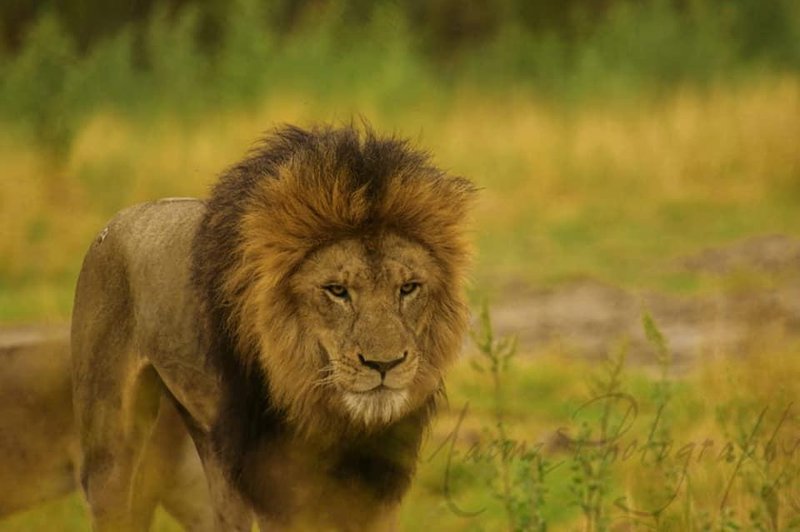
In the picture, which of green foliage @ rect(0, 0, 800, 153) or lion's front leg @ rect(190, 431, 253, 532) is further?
green foliage @ rect(0, 0, 800, 153)

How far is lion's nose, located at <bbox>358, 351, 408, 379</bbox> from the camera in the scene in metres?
4.69

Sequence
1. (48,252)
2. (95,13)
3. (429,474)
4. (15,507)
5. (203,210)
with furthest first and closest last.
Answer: (95,13)
(48,252)
(429,474)
(15,507)
(203,210)

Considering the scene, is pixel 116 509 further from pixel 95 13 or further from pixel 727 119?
pixel 95 13

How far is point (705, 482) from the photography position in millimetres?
6480

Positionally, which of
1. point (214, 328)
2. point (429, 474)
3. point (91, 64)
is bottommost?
point (429, 474)

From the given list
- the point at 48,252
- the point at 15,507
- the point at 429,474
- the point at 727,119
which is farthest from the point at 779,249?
the point at 15,507

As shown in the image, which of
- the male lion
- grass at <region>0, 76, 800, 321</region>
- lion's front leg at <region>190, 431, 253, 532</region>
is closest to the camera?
the male lion

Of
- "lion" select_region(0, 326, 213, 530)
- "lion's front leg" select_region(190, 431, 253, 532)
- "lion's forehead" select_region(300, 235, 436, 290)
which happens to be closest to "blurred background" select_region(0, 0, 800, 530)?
"lion" select_region(0, 326, 213, 530)

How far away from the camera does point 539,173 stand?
16.0 metres

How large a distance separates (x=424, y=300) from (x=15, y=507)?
212 cm

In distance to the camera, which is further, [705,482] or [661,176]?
[661,176]

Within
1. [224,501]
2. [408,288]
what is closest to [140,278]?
[224,501]

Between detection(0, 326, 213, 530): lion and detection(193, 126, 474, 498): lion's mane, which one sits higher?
detection(193, 126, 474, 498): lion's mane

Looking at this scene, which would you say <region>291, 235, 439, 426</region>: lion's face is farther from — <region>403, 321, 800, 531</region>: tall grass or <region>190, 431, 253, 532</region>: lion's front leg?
<region>403, 321, 800, 531</region>: tall grass
